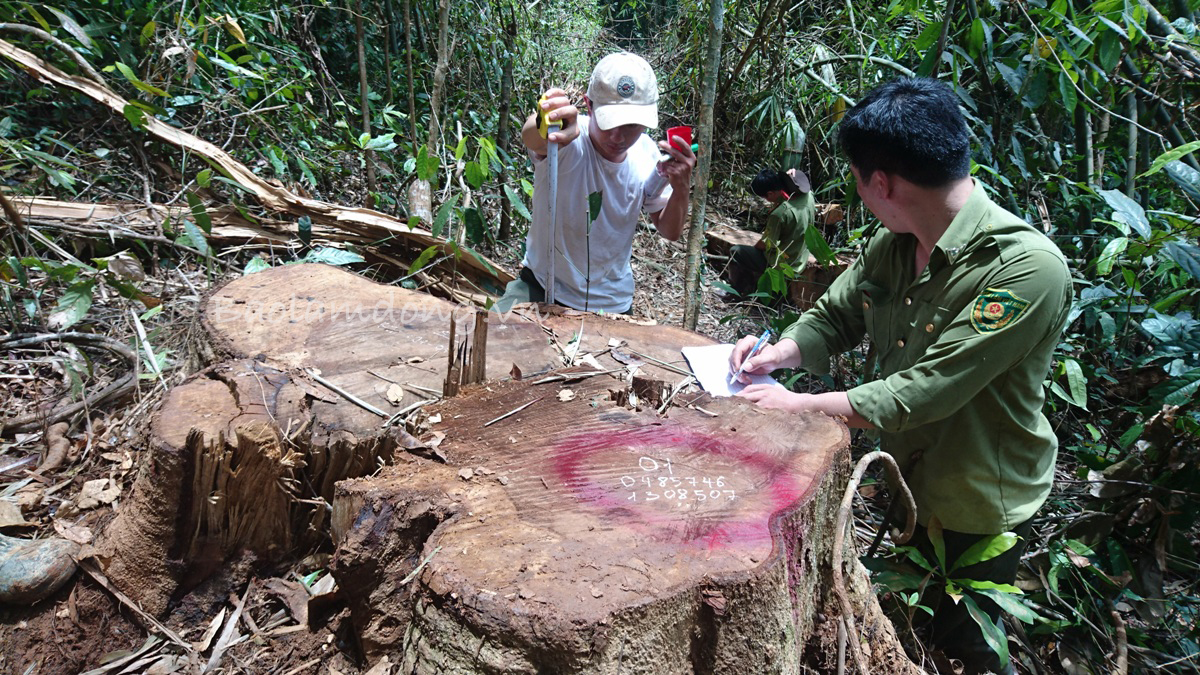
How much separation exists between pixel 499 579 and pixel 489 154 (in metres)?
2.08

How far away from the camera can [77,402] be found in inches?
98.4

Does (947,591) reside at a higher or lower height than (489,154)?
lower

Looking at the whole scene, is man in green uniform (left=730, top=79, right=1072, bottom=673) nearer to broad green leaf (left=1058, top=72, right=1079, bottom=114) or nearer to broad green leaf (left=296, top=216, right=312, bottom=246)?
broad green leaf (left=1058, top=72, right=1079, bottom=114)

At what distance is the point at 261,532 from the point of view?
1.76 meters

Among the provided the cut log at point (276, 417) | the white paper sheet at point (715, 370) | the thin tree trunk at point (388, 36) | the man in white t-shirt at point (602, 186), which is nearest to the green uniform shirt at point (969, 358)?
the white paper sheet at point (715, 370)

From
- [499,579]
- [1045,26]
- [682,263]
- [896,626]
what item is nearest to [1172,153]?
[1045,26]

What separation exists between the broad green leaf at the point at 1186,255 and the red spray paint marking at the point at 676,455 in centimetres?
148

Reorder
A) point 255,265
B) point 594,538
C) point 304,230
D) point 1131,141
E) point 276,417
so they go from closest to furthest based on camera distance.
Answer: point 594,538 < point 276,417 < point 1131,141 < point 255,265 < point 304,230

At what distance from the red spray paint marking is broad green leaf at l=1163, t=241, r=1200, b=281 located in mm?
1485

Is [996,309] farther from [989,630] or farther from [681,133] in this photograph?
[681,133]

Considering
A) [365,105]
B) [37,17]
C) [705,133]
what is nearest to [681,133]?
[705,133]

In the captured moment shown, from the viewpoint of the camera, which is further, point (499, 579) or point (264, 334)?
point (264, 334)

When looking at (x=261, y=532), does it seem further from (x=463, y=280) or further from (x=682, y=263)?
(x=682, y=263)

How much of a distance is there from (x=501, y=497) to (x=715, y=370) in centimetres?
78
